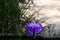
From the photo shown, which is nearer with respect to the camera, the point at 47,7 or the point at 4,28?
the point at 4,28

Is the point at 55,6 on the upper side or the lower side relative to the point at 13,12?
lower

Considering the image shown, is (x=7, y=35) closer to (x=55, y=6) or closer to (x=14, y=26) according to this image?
(x=14, y=26)

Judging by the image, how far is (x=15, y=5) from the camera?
3330mm

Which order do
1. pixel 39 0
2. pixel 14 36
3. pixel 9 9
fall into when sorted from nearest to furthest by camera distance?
1. pixel 14 36
2. pixel 9 9
3. pixel 39 0

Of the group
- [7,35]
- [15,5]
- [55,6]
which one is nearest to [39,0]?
[55,6]

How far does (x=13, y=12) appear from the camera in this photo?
3.24 m

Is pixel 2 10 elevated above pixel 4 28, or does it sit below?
above

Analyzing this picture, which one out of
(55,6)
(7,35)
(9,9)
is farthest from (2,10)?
(55,6)

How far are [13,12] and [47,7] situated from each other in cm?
252

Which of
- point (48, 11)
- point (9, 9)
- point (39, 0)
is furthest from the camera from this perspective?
point (39, 0)

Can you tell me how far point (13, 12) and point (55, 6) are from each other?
265cm

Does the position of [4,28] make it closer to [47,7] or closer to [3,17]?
[3,17]

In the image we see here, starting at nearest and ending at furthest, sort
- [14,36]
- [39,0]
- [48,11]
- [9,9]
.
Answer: [14,36], [9,9], [48,11], [39,0]

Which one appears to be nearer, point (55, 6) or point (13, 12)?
point (13, 12)
